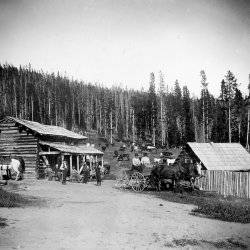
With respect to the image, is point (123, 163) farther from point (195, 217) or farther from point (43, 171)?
point (195, 217)

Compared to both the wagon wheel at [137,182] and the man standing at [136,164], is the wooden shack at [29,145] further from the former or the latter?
the man standing at [136,164]

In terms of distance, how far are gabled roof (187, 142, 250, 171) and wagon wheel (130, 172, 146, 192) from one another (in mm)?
7121

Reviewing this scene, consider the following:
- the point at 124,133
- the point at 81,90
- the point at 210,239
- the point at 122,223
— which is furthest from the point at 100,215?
the point at 81,90

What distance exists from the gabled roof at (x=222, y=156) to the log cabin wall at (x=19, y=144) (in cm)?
1441

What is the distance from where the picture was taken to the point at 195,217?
14.0 m

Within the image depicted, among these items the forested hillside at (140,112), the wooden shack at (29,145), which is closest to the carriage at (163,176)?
the wooden shack at (29,145)

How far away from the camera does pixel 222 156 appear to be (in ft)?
96.3

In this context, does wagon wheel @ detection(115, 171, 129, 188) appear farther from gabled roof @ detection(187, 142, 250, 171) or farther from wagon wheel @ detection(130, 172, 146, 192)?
gabled roof @ detection(187, 142, 250, 171)

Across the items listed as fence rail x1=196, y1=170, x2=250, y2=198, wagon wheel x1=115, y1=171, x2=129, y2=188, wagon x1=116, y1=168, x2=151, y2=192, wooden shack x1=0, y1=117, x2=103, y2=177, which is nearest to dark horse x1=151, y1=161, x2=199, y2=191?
wagon x1=116, y1=168, x2=151, y2=192

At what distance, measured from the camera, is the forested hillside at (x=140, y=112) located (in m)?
71.4

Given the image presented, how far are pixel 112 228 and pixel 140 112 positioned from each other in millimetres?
80296

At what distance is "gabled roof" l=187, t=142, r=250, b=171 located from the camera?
1102 inches

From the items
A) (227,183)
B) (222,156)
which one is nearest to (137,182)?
(227,183)

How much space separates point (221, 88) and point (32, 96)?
150 ft
